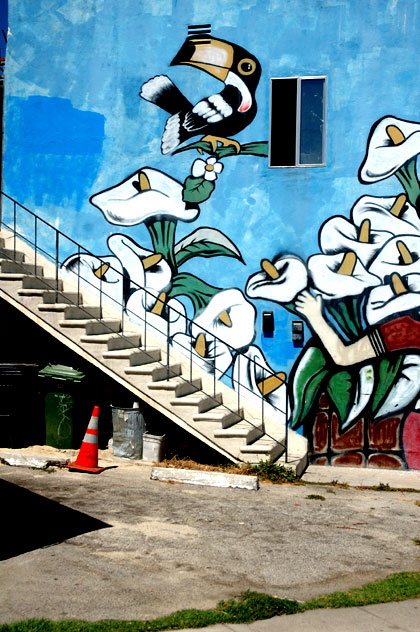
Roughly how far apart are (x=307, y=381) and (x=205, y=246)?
105 inches

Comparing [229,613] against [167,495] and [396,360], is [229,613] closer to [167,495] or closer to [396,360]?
[167,495]

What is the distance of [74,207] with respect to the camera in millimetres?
12742

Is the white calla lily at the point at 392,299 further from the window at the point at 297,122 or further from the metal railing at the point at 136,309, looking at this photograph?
the window at the point at 297,122

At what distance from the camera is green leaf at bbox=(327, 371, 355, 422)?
11.7 m

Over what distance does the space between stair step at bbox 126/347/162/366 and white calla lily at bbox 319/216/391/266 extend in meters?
3.06

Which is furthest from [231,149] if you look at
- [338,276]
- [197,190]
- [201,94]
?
[338,276]

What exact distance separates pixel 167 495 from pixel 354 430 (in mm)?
3578

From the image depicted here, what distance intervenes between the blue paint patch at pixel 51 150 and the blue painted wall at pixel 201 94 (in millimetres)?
17

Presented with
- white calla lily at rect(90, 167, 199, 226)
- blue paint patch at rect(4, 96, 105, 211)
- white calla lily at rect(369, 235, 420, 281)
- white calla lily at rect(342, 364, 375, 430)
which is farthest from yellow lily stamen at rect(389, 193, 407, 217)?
blue paint patch at rect(4, 96, 105, 211)

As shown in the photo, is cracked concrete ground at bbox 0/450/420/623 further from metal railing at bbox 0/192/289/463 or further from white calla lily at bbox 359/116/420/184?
white calla lily at bbox 359/116/420/184

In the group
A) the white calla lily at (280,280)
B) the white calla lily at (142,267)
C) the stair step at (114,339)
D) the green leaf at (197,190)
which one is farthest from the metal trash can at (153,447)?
the green leaf at (197,190)

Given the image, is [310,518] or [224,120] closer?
[310,518]

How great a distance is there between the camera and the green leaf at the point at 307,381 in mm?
11797

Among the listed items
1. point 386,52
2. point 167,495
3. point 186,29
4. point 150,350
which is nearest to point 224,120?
point 186,29
